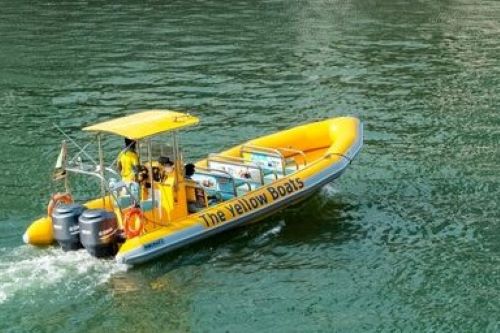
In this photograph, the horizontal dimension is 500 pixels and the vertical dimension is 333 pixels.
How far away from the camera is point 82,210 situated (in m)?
15.0

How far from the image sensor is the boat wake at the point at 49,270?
46.2ft

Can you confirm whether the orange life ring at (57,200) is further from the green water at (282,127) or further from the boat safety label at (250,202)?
the boat safety label at (250,202)

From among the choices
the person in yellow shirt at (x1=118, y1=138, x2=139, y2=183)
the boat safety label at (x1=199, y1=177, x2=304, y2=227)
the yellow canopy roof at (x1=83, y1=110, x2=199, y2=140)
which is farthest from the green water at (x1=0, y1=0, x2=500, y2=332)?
the yellow canopy roof at (x1=83, y1=110, x2=199, y2=140)

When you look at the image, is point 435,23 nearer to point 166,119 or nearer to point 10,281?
point 166,119

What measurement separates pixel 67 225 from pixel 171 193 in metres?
1.98

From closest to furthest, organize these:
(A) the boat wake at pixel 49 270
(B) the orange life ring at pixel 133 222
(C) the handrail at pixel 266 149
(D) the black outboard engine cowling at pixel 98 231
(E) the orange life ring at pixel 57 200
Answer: (A) the boat wake at pixel 49 270
(D) the black outboard engine cowling at pixel 98 231
(B) the orange life ring at pixel 133 222
(E) the orange life ring at pixel 57 200
(C) the handrail at pixel 266 149

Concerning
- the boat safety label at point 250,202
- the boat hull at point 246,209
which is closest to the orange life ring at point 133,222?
the boat hull at point 246,209

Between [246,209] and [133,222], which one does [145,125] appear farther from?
[246,209]

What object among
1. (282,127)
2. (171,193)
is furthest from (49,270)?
(282,127)

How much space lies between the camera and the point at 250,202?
16.4m

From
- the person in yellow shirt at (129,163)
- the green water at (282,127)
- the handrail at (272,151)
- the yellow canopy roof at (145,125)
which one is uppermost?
the yellow canopy roof at (145,125)

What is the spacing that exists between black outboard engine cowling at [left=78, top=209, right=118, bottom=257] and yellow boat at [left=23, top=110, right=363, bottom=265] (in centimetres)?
2

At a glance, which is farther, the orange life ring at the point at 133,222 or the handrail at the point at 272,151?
the handrail at the point at 272,151

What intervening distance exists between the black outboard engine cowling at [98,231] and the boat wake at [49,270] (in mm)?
288
